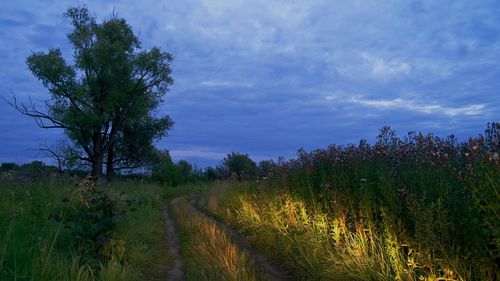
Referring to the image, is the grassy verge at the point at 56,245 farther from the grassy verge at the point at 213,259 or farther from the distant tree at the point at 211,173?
the distant tree at the point at 211,173

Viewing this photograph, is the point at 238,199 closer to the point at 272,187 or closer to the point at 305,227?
the point at 272,187

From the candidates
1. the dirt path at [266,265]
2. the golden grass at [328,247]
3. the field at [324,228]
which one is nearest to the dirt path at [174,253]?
the field at [324,228]

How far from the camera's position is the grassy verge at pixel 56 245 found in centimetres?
587

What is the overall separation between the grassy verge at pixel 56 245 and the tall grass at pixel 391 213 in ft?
8.84

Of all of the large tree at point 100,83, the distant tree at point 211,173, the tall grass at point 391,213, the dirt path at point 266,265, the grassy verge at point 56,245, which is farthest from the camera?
the distant tree at point 211,173

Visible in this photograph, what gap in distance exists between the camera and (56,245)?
26.4ft

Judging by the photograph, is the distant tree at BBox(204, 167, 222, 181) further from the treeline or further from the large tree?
the large tree

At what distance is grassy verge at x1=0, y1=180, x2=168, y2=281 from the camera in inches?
231

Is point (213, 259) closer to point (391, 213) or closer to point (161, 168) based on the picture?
point (391, 213)

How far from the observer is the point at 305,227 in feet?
31.0

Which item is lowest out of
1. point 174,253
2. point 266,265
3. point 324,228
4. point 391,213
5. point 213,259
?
point 266,265

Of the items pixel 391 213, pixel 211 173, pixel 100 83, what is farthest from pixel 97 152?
pixel 391 213

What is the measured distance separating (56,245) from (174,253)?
2.91 m

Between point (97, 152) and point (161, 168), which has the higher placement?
point (97, 152)
